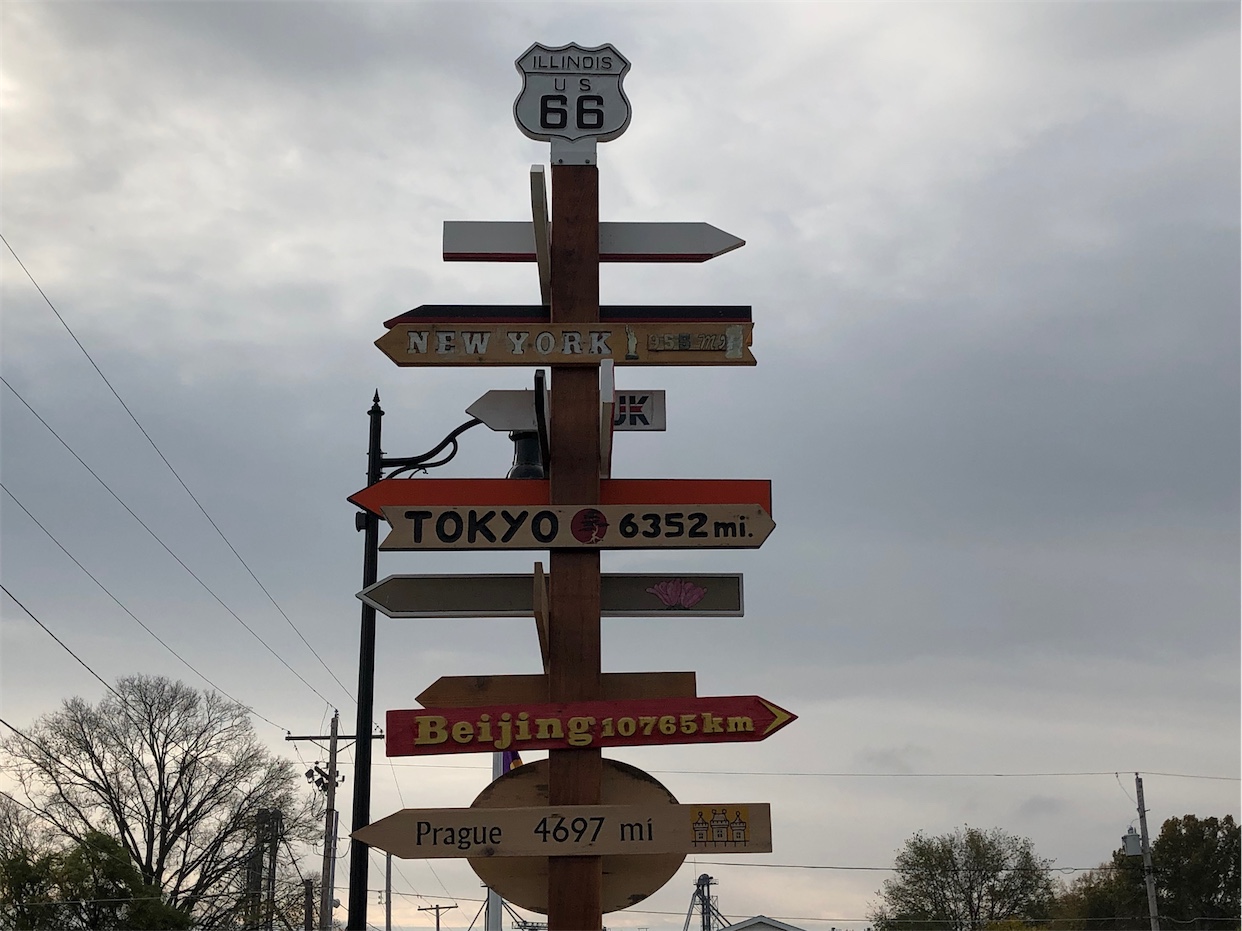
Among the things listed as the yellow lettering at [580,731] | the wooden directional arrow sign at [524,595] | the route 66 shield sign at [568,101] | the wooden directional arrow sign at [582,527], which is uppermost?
the route 66 shield sign at [568,101]

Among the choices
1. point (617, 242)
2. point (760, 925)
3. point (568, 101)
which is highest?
point (568, 101)

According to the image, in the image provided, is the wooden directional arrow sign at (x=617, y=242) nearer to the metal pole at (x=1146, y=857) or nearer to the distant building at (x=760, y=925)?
the distant building at (x=760, y=925)

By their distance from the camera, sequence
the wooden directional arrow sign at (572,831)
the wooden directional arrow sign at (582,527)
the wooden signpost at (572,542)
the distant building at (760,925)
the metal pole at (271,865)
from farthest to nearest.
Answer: the metal pole at (271,865) → the distant building at (760,925) → the wooden directional arrow sign at (582,527) → the wooden signpost at (572,542) → the wooden directional arrow sign at (572,831)

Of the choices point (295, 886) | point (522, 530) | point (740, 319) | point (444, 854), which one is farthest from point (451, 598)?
point (295, 886)

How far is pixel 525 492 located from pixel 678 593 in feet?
3.70

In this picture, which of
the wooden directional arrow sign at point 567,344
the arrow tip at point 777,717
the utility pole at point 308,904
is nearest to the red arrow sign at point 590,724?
the arrow tip at point 777,717

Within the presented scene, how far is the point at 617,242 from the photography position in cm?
845

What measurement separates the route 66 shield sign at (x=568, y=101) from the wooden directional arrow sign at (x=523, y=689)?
Result: 3.57 meters

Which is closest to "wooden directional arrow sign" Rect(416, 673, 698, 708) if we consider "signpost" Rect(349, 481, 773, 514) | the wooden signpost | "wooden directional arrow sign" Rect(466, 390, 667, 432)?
the wooden signpost

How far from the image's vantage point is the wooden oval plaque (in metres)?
7.35

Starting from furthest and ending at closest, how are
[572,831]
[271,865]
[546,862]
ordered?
[271,865]
[546,862]
[572,831]

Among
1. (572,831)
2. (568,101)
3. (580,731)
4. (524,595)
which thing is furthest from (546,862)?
(568,101)

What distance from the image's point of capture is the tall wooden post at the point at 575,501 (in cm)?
727

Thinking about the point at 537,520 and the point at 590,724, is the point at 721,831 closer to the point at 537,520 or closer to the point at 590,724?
the point at 590,724
